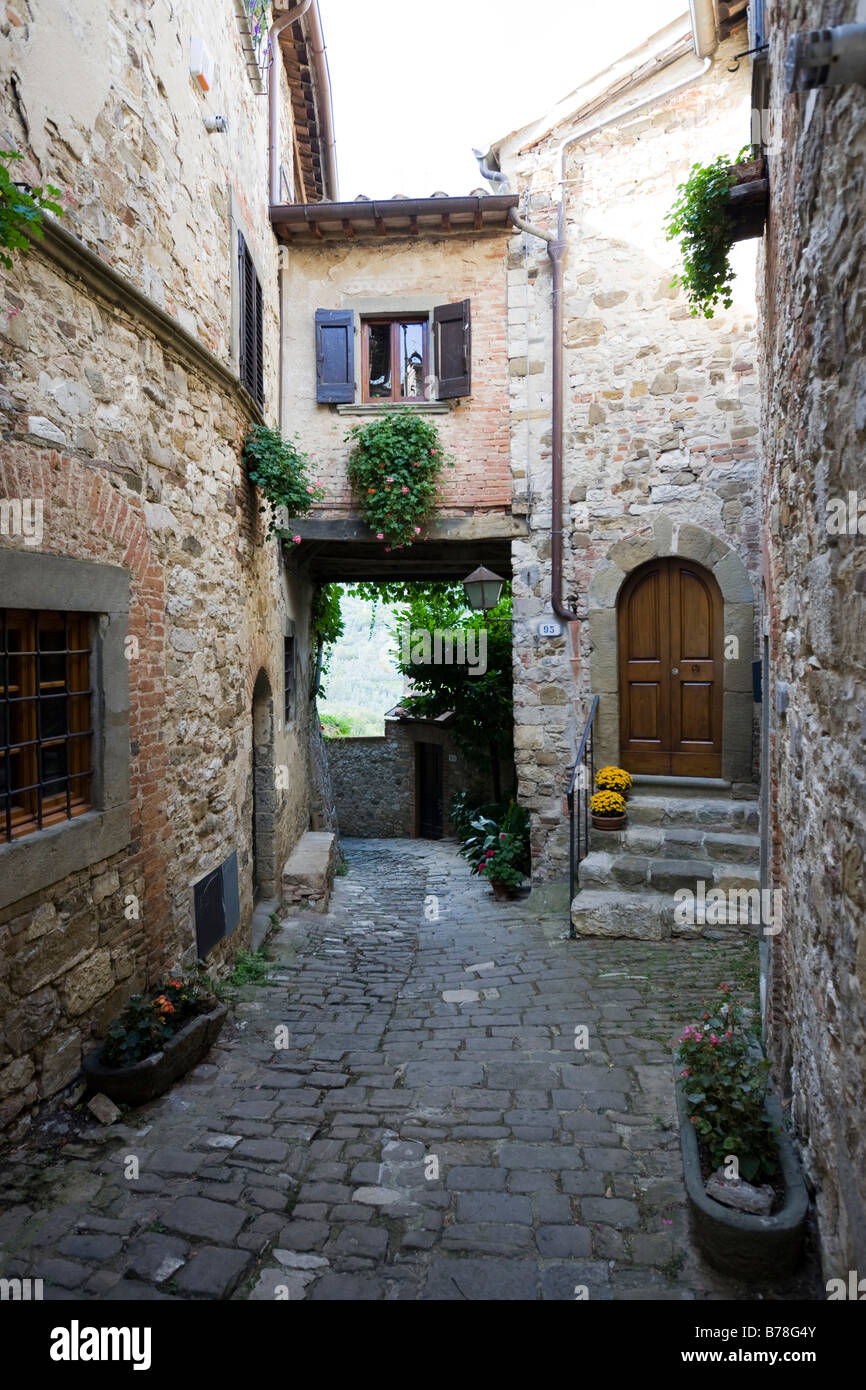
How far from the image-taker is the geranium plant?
7480mm

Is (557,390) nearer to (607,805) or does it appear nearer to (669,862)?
(607,805)

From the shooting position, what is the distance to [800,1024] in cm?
315

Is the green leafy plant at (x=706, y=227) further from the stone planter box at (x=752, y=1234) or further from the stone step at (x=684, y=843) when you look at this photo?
the stone planter box at (x=752, y=1234)

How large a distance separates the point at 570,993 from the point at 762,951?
134cm

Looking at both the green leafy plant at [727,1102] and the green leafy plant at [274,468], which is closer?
the green leafy plant at [727,1102]

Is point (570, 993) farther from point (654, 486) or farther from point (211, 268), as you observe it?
point (211, 268)

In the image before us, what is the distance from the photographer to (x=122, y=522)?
4383mm

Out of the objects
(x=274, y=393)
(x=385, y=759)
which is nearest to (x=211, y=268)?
(x=274, y=393)

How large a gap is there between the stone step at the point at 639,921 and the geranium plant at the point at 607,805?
2.70 feet

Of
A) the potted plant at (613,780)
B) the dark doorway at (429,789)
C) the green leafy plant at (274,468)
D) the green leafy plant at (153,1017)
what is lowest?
the dark doorway at (429,789)

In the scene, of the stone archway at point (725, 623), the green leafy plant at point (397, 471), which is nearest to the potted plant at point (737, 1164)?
the stone archway at point (725, 623)

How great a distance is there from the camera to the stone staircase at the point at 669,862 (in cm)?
663

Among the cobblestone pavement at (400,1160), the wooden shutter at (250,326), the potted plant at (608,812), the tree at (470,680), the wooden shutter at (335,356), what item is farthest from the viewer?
the tree at (470,680)

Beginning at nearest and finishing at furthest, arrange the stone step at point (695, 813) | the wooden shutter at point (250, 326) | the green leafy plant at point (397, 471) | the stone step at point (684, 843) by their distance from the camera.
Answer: the wooden shutter at point (250, 326) < the stone step at point (684, 843) < the stone step at point (695, 813) < the green leafy plant at point (397, 471)
